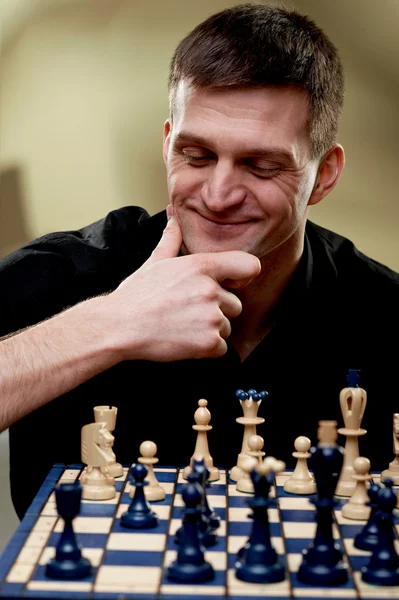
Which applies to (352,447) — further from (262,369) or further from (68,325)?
(68,325)

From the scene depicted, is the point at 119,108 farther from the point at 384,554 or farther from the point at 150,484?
the point at 384,554

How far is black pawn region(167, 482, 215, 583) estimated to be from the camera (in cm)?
120

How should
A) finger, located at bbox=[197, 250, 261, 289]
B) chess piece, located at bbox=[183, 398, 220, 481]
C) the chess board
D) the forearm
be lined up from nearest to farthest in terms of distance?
the chess board, the forearm, chess piece, located at bbox=[183, 398, 220, 481], finger, located at bbox=[197, 250, 261, 289]

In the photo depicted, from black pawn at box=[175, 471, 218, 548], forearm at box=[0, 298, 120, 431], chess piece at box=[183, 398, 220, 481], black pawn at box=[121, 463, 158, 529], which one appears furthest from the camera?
chess piece at box=[183, 398, 220, 481]

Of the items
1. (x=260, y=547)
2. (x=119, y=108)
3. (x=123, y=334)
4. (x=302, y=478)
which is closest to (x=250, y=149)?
(x=123, y=334)

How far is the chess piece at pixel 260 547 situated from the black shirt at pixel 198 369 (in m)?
0.94

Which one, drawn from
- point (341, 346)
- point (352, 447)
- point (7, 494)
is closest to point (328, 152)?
point (341, 346)

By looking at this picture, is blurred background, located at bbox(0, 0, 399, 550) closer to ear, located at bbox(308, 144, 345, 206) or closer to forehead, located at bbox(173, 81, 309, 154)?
ear, located at bbox(308, 144, 345, 206)

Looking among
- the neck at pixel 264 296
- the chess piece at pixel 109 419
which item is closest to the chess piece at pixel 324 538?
the chess piece at pixel 109 419

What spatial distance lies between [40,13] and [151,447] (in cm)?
223

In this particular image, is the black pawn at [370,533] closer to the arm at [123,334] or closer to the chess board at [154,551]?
the chess board at [154,551]

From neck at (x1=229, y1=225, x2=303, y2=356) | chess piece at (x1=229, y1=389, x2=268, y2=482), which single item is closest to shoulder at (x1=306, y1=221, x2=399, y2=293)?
neck at (x1=229, y1=225, x2=303, y2=356)

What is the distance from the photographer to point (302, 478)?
170 centimetres

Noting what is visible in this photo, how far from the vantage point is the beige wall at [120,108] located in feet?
10.7
